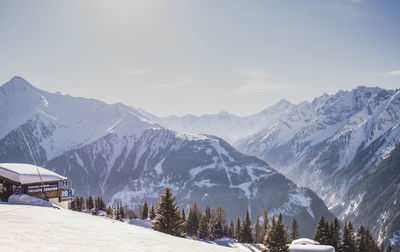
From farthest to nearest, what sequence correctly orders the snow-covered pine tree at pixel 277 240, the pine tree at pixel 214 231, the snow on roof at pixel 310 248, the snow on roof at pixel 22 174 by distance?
1. the pine tree at pixel 214 231
2. the snow-covered pine tree at pixel 277 240
3. the snow on roof at pixel 310 248
4. the snow on roof at pixel 22 174

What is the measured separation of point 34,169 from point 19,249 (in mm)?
34417

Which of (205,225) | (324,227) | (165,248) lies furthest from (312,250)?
(205,225)

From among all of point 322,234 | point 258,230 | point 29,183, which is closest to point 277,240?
point 322,234

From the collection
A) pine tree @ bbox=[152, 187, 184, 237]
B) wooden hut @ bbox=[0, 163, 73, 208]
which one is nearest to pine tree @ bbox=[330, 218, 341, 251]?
pine tree @ bbox=[152, 187, 184, 237]

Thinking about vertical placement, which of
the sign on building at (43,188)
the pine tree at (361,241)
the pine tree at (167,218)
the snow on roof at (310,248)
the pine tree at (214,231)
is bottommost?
the pine tree at (214,231)

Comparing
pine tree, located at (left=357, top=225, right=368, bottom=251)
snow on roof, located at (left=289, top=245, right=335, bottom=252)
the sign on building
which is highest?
the sign on building

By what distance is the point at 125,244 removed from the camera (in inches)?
599

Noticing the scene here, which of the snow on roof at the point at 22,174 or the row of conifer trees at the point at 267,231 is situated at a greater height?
the snow on roof at the point at 22,174

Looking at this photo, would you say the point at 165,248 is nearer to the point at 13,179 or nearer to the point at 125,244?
the point at 125,244

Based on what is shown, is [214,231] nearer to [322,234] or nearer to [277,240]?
[322,234]

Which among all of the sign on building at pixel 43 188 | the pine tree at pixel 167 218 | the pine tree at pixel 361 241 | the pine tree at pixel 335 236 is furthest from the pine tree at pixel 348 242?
the sign on building at pixel 43 188

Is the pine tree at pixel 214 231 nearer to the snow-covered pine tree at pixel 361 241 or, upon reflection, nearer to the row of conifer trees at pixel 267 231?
the row of conifer trees at pixel 267 231

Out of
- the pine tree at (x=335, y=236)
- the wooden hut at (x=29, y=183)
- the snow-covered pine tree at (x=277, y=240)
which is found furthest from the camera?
the pine tree at (x=335, y=236)

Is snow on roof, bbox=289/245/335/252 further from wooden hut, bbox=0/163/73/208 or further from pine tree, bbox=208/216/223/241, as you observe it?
pine tree, bbox=208/216/223/241
